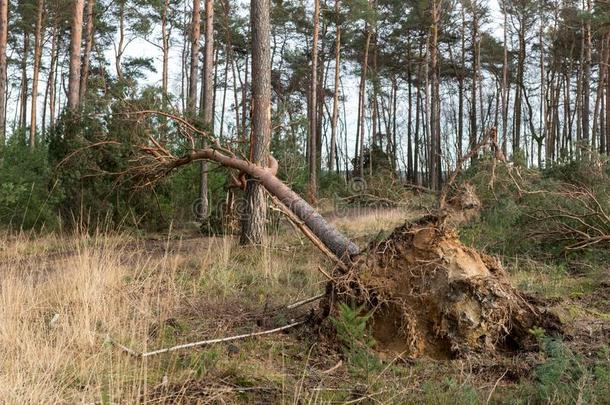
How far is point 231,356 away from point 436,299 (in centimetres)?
148

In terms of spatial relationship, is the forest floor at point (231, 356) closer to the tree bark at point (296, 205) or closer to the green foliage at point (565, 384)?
the green foliage at point (565, 384)

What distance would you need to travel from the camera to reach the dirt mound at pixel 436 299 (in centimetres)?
355

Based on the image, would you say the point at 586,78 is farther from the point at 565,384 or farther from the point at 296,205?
the point at 565,384

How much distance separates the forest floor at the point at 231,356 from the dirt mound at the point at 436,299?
8.0 inches

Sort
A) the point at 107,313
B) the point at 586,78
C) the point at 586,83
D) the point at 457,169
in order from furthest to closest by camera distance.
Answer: the point at 586,83, the point at 586,78, the point at 457,169, the point at 107,313

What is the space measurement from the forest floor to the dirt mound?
0.20 meters

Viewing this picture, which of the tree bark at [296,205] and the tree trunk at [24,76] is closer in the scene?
the tree bark at [296,205]

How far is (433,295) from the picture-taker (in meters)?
3.66

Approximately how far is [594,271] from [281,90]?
26.8m

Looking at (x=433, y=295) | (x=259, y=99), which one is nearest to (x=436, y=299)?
(x=433, y=295)

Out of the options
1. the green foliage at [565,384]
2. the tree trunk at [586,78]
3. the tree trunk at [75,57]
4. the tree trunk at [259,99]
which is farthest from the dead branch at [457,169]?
the tree trunk at [586,78]

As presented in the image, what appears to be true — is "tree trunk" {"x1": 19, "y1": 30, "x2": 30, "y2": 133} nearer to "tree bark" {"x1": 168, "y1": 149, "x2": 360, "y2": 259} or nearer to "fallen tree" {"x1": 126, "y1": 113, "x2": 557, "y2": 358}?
"tree bark" {"x1": 168, "y1": 149, "x2": 360, "y2": 259}

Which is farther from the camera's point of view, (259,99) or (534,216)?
(259,99)

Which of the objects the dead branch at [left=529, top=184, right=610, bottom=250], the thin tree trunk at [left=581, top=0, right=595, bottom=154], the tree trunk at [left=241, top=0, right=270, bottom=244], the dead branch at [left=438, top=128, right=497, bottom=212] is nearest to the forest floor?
the dead branch at [left=529, top=184, right=610, bottom=250]
